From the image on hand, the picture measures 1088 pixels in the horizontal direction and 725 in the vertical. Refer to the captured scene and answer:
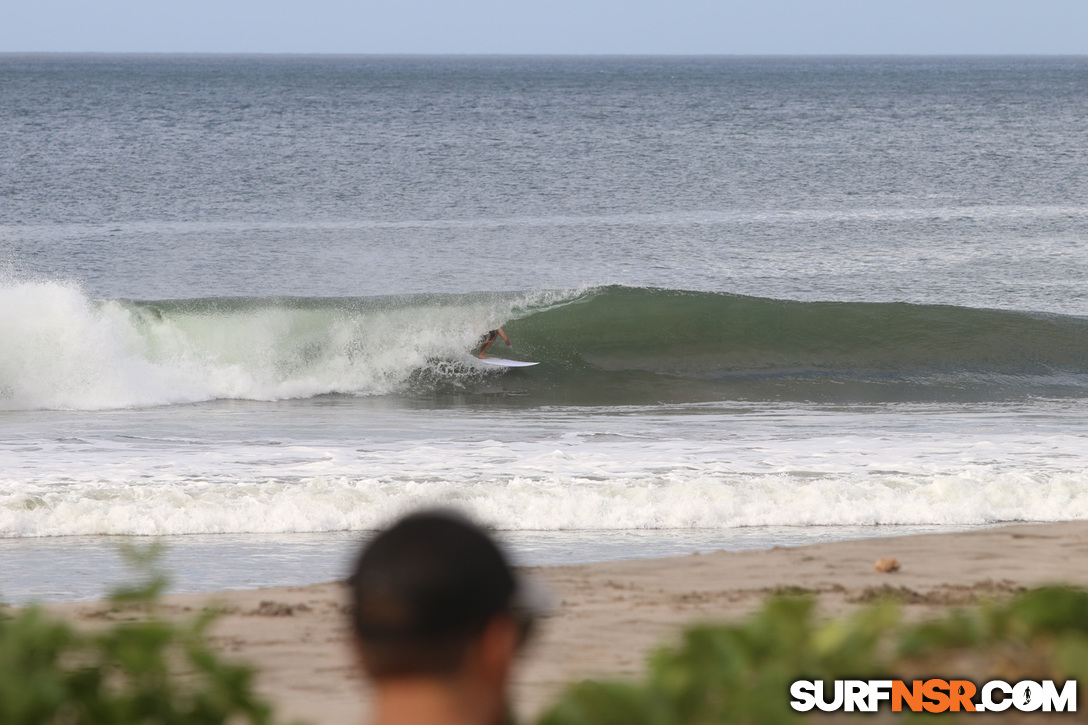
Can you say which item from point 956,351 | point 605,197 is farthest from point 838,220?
point 956,351

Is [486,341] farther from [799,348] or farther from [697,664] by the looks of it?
[697,664]

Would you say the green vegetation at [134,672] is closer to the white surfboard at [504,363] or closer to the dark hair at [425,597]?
the dark hair at [425,597]

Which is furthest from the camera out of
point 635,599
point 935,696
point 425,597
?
point 635,599

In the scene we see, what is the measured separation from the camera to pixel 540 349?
63.8 feet

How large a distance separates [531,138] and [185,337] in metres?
41.7

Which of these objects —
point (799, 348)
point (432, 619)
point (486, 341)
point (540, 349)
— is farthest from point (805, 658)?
point (799, 348)

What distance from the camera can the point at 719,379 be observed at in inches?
707

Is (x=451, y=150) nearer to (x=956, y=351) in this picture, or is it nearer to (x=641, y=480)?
(x=956, y=351)

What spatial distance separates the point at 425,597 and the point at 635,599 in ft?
15.2

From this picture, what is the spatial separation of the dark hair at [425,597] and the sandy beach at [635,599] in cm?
266

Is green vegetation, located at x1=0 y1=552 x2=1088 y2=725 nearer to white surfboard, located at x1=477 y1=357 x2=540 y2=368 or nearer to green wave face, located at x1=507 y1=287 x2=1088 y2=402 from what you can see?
green wave face, located at x1=507 y1=287 x2=1088 y2=402

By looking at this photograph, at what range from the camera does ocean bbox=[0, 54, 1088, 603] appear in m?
8.68

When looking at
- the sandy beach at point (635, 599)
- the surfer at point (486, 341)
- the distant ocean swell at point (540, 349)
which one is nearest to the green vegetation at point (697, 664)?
the sandy beach at point (635, 599)

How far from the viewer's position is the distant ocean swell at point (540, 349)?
16.1 m
